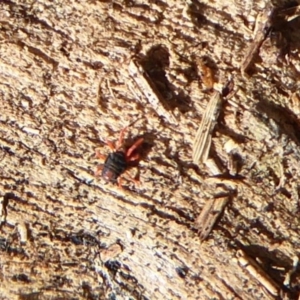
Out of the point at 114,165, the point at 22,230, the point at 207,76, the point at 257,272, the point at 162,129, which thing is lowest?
the point at 22,230

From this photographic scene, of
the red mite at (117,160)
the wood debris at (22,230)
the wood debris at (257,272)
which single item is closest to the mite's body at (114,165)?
the red mite at (117,160)

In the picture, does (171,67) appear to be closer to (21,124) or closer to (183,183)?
(183,183)

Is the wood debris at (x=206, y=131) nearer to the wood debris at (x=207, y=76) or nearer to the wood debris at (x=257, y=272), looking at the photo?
the wood debris at (x=207, y=76)

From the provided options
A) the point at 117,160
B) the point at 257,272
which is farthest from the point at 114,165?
the point at 257,272

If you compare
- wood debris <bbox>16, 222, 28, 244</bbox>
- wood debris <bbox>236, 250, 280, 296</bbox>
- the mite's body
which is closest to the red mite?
the mite's body

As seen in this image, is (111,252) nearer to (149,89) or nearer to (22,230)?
(22,230)
